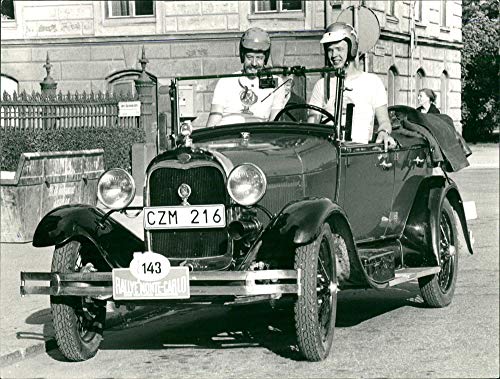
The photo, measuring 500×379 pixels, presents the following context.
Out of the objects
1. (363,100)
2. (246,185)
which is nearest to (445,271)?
(363,100)

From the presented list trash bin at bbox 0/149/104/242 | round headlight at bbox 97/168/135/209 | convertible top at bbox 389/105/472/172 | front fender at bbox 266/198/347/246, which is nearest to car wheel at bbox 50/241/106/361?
round headlight at bbox 97/168/135/209

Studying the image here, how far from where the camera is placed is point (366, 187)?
859 cm

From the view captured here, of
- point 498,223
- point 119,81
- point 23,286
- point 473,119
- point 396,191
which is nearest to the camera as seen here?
point 23,286

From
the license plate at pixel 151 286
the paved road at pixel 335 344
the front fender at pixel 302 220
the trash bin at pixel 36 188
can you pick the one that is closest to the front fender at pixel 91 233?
the license plate at pixel 151 286

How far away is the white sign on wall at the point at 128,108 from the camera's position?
78.2 feet

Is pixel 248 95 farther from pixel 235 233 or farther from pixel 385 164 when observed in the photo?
pixel 235 233

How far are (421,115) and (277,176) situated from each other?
289 cm

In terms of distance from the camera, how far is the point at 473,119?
4769 centimetres

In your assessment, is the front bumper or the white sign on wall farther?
the white sign on wall

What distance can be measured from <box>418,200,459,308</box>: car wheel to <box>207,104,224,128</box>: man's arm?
2107 millimetres

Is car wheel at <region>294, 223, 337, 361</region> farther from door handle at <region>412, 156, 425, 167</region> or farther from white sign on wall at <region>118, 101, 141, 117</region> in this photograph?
white sign on wall at <region>118, 101, 141, 117</region>

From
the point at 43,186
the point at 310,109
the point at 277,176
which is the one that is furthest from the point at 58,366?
the point at 43,186

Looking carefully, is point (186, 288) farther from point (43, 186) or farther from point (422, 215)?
point (43, 186)

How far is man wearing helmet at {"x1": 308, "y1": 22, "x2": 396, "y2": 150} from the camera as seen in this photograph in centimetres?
881
